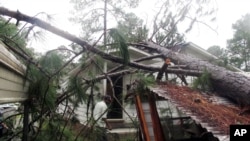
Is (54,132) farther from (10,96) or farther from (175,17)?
(175,17)

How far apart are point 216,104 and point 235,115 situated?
0.39 metres

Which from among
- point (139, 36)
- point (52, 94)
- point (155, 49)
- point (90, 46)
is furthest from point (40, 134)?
point (139, 36)

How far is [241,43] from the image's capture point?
67.6ft

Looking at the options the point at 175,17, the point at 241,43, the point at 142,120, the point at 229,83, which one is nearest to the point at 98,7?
the point at 175,17

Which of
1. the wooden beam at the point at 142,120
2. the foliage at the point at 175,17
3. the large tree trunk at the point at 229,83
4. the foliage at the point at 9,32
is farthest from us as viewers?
the foliage at the point at 175,17

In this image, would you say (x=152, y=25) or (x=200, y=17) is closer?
(x=200, y=17)

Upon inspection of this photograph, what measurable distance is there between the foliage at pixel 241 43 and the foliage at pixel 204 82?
48.2 ft

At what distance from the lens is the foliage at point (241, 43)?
18922 mm

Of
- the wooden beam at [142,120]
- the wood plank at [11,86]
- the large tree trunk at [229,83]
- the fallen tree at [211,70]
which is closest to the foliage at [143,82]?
the fallen tree at [211,70]

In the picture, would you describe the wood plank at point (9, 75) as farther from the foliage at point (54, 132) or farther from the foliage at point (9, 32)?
the foliage at point (54, 132)

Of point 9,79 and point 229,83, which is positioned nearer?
point 9,79

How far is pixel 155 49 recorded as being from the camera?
600cm

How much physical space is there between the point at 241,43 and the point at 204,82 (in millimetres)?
18408

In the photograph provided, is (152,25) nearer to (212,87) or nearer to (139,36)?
(139,36)
